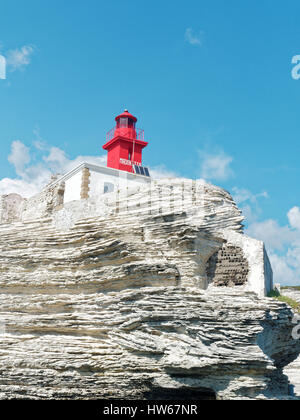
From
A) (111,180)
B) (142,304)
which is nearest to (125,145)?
(111,180)

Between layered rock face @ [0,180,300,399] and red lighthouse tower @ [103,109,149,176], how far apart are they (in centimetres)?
1486

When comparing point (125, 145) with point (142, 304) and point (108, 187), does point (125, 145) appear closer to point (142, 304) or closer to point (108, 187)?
point (108, 187)

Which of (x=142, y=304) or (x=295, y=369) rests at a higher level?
(x=142, y=304)

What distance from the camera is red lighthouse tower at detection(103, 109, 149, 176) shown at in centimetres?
A: 3812

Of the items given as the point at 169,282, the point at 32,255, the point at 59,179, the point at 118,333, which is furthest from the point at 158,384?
the point at 59,179

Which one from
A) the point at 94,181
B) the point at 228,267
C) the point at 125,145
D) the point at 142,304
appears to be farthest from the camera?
the point at 125,145

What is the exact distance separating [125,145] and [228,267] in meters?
20.3

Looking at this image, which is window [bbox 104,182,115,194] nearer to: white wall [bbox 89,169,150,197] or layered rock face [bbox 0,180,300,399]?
white wall [bbox 89,169,150,197]

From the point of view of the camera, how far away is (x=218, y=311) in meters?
17.9

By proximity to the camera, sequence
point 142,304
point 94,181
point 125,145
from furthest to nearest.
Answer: point 125,145 < point 94,181 < point 142,304

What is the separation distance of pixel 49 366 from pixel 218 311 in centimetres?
729

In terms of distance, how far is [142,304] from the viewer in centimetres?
1880

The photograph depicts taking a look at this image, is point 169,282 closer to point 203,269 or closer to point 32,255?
point 203,269

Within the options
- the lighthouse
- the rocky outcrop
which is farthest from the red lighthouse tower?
the rocky outcrop
